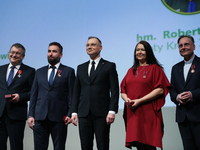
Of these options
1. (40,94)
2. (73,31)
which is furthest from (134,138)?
Result: (73,31)

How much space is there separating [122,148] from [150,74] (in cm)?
191

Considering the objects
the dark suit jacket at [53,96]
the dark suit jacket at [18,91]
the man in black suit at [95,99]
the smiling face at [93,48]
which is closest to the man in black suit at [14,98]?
the dark suit jacket at [18,91]

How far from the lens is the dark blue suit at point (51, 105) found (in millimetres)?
3115

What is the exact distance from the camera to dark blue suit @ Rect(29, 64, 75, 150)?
123 inches

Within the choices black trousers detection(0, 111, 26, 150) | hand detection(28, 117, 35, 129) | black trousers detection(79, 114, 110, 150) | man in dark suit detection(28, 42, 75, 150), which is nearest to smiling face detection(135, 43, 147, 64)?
black trousers detection(79, 114, 110, 150)

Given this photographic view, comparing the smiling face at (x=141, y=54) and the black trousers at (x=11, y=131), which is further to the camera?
the black trousers at (x=11, y=131)

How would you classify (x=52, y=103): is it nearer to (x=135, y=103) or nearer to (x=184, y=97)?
(x=135, y=103)

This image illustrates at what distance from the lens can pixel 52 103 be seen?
10.4 feet

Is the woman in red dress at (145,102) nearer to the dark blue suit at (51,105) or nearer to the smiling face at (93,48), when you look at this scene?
the smiling face at (93,48)

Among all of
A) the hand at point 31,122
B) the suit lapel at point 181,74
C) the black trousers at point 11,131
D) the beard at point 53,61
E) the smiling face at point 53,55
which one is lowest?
the black trousers at point 11,131

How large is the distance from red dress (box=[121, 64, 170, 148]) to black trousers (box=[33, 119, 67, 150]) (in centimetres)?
74

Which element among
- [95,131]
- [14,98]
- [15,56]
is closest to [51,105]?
[14,98]

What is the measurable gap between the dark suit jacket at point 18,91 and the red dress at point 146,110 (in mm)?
1331

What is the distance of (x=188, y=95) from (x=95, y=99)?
92 cm
